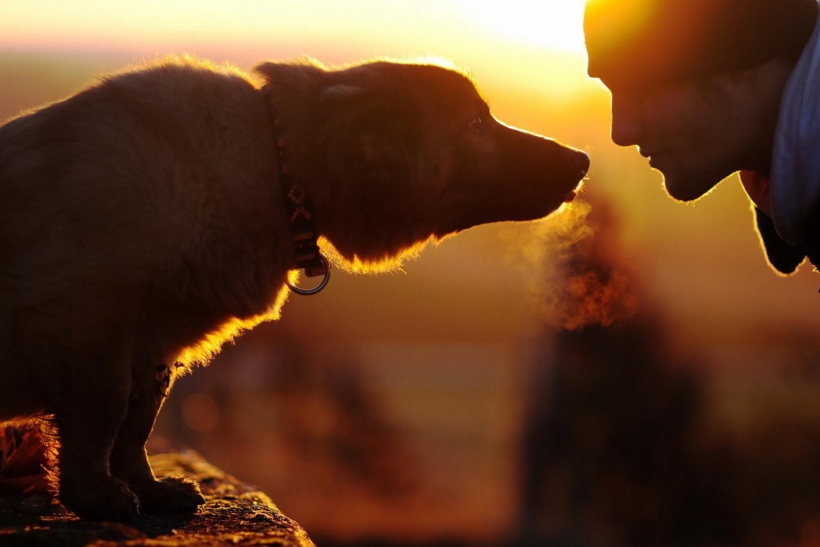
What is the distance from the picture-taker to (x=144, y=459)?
4.26 meters

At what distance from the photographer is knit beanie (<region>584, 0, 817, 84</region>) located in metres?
3.78

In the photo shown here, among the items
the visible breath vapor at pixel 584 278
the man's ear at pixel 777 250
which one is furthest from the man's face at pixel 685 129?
the visible breath vapor at pixel 584 278

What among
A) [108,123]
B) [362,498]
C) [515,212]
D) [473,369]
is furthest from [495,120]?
[473,369]

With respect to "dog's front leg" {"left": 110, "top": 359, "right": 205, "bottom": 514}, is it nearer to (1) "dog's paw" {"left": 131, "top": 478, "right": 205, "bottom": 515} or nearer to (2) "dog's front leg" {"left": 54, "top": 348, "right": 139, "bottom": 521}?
(1) "dog's paw" {"left": 131, "top": 478, "right": 205, "bottom": 515}

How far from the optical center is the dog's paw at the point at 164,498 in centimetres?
415

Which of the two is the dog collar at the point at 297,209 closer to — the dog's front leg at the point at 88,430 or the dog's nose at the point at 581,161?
the dog's front leg at the point at 88,430

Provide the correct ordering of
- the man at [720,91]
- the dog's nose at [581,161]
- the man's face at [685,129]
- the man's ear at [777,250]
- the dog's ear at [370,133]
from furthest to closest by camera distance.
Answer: the dog's nose at [581,161], the man's ear at [777,250], the dog's ear at [370,133], the man's face at [685,129], the man at [720,91]

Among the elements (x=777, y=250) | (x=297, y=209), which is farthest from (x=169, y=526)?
(x=777, y=250)

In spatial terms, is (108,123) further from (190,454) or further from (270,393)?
(270,393)

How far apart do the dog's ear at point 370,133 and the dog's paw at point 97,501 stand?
1.58 meters

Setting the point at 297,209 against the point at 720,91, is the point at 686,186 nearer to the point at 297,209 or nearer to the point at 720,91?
the point at 720,91

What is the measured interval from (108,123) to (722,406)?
9.01m

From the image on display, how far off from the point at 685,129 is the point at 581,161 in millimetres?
949

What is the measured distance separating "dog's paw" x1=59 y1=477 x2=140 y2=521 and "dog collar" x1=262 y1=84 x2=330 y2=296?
1.20 meters
